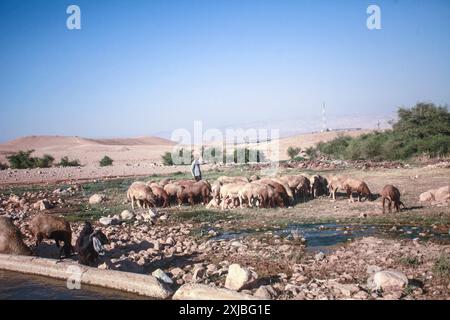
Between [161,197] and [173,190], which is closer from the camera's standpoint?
[161,197]

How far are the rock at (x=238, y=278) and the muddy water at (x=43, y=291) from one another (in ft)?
5.04

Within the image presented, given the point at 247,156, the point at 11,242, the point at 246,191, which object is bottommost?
the point at 11,242

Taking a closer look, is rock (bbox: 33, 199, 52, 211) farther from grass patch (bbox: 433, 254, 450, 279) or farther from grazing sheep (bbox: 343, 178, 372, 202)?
grass patch (bbox: 433, 254, 450, 279)

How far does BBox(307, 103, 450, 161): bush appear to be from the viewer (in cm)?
2512

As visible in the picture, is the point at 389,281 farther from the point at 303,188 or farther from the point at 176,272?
the point at 303,188

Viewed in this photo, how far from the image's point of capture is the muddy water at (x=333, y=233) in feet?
30.4

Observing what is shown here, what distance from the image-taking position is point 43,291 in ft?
23.6

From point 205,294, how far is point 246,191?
8636 mm

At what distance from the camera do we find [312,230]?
10586 mm

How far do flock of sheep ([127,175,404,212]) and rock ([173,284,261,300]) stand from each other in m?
8.09

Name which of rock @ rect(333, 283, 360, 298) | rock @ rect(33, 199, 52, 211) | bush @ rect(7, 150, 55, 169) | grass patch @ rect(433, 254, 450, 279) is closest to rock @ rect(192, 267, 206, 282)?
rock @ rect(333, 283, 360, 298)

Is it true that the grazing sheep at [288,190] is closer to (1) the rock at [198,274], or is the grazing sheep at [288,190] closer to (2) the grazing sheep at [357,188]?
(2) the grazing sheep at [357,188]

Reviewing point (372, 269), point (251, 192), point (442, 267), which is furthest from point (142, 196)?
point (442, 267)
